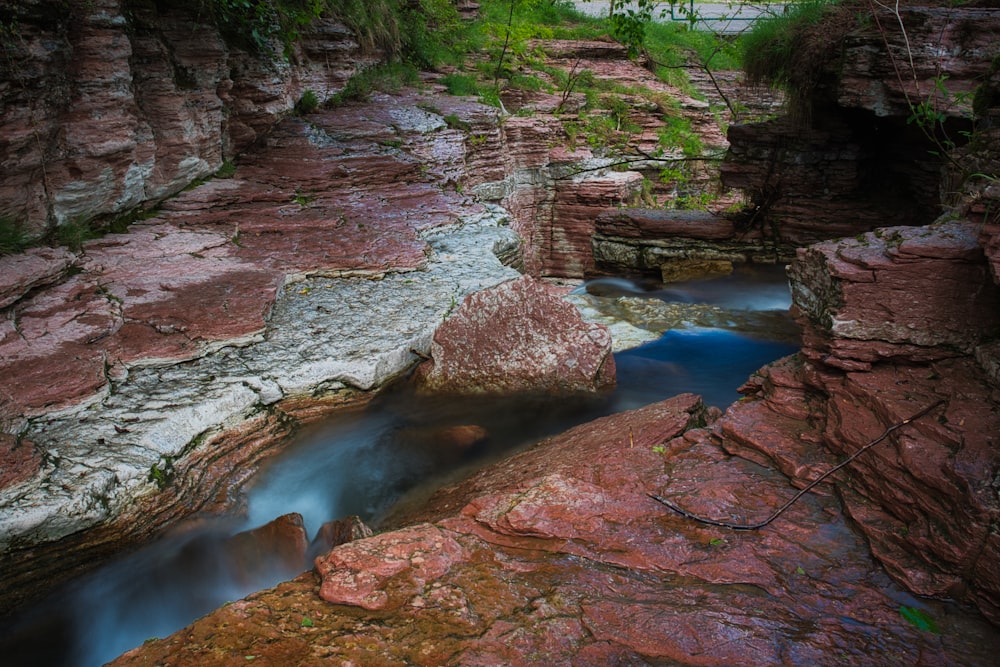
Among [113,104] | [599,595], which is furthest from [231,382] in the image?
[113,104]

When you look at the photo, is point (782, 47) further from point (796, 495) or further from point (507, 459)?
point (796, 495)

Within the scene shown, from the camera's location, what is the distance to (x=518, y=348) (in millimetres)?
5535

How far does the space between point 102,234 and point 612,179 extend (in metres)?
8.73

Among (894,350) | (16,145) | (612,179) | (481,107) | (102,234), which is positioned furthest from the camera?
(612,179)

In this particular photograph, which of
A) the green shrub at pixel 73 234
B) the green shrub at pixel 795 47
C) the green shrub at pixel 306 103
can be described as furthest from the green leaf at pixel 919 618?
the green shrub at pixel 306 103

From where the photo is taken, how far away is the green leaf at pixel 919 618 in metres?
2.53

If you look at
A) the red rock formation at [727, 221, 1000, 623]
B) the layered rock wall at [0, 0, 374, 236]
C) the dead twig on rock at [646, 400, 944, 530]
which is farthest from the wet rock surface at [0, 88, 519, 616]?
the red rock formation at [727, 221, 1000, 623]

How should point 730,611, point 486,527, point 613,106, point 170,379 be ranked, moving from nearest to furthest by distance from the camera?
1. point 730,611
2. point 486,527
3. point 170,379
4. point 613,106

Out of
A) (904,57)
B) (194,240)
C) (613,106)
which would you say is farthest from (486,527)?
(613,106)

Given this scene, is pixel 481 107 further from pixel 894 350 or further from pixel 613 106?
pixel 894 350

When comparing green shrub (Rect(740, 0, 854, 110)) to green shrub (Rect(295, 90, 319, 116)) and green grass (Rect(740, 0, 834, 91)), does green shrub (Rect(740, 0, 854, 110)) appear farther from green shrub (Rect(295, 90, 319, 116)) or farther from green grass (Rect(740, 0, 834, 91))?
green shrub (Rect(295, 90, 319, 116))

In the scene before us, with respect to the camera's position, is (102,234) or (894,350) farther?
(102,234)

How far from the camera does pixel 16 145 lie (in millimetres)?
5078

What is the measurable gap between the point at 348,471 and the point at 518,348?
1821 millimetres
